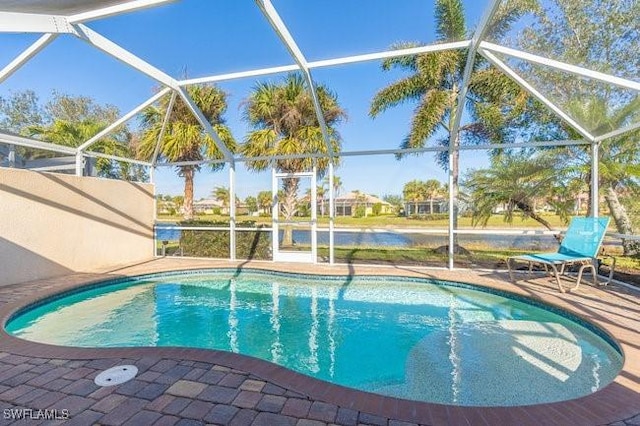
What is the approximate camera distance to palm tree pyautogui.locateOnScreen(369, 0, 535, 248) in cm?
1062

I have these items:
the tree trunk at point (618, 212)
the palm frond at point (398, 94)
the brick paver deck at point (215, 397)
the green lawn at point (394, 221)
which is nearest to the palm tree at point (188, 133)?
the green lawn at point (394, 221)

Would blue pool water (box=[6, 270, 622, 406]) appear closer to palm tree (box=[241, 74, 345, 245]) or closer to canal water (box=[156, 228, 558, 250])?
canal water (box=[156, 228, 558, 250])

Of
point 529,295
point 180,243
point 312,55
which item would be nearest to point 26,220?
point 180,243

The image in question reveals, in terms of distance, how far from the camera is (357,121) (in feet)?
41.4

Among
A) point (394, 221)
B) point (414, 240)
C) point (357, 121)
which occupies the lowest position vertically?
point (414, 240)

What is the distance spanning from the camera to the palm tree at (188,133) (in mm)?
10859

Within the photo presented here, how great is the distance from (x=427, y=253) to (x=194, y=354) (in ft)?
29.1

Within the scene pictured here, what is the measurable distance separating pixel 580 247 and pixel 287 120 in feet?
30.0

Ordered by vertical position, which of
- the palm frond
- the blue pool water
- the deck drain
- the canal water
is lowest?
the blue pool water

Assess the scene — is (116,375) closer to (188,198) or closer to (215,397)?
(215,397)

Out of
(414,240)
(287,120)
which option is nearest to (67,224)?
(287,120)

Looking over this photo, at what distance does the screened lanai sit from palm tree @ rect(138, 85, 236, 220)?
0.22 ft

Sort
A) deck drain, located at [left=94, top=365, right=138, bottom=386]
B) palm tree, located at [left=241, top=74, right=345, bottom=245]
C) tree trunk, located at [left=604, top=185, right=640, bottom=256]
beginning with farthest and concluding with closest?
1. palm tree, located at [left=241, top=74, right=345, bottom=245]
2. tree trunk, located at [left=604, top=185, right=640, bottom=256]
3. deck drain, located at [left=94, top=365, right=138, bottom=386]

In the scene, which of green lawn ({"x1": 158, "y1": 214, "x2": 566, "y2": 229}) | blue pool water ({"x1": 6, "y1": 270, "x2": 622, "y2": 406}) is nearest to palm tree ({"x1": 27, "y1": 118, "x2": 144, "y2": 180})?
green lawn ({"x1": 158, "y1": 214, "x2": 566, "y2": 229})
